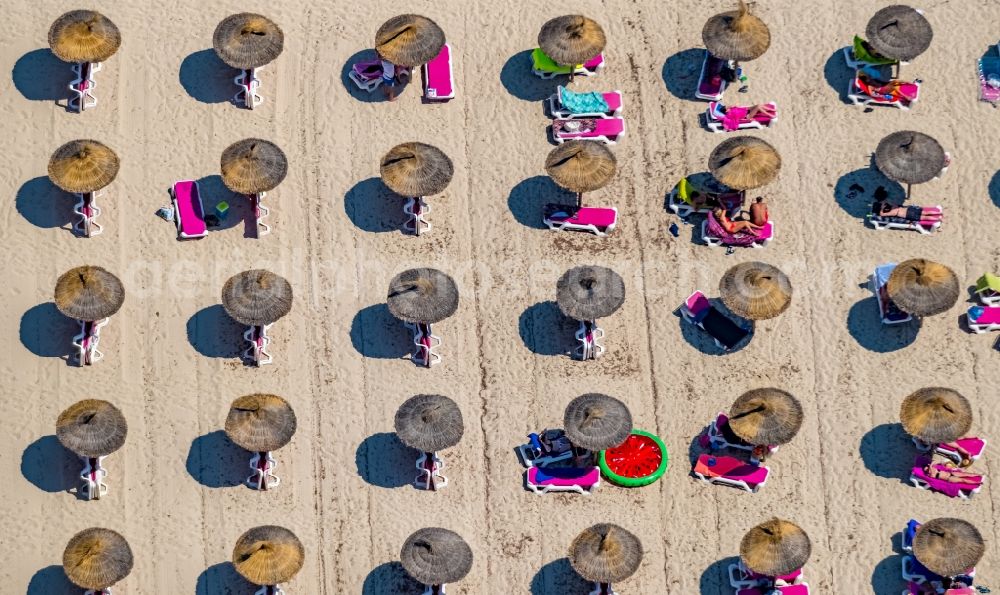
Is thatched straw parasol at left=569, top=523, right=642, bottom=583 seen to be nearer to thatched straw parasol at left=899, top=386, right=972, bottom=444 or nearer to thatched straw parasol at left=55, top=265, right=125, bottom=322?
thatched straw parasol at left=899, top=386, right=972, bottom=444

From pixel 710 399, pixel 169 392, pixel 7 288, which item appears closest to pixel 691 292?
pixel 710 399

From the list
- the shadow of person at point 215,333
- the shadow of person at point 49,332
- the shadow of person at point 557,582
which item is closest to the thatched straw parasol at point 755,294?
the shadow of person at point 557,582

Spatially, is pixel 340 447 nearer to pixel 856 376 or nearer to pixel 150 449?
pixel 150 449

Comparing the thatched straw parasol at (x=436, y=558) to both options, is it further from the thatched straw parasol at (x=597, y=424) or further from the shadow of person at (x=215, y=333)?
the shadow of person at (x=215, y=333)

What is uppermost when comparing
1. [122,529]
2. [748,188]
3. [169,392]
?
[748,188]

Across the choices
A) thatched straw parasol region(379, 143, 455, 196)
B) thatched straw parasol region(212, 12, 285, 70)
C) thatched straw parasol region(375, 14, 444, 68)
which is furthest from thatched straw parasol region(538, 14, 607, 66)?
thatched straw parasol region(212, 12, 285, 70)

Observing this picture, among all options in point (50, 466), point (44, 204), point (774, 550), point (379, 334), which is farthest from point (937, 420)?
point (44, 204)
